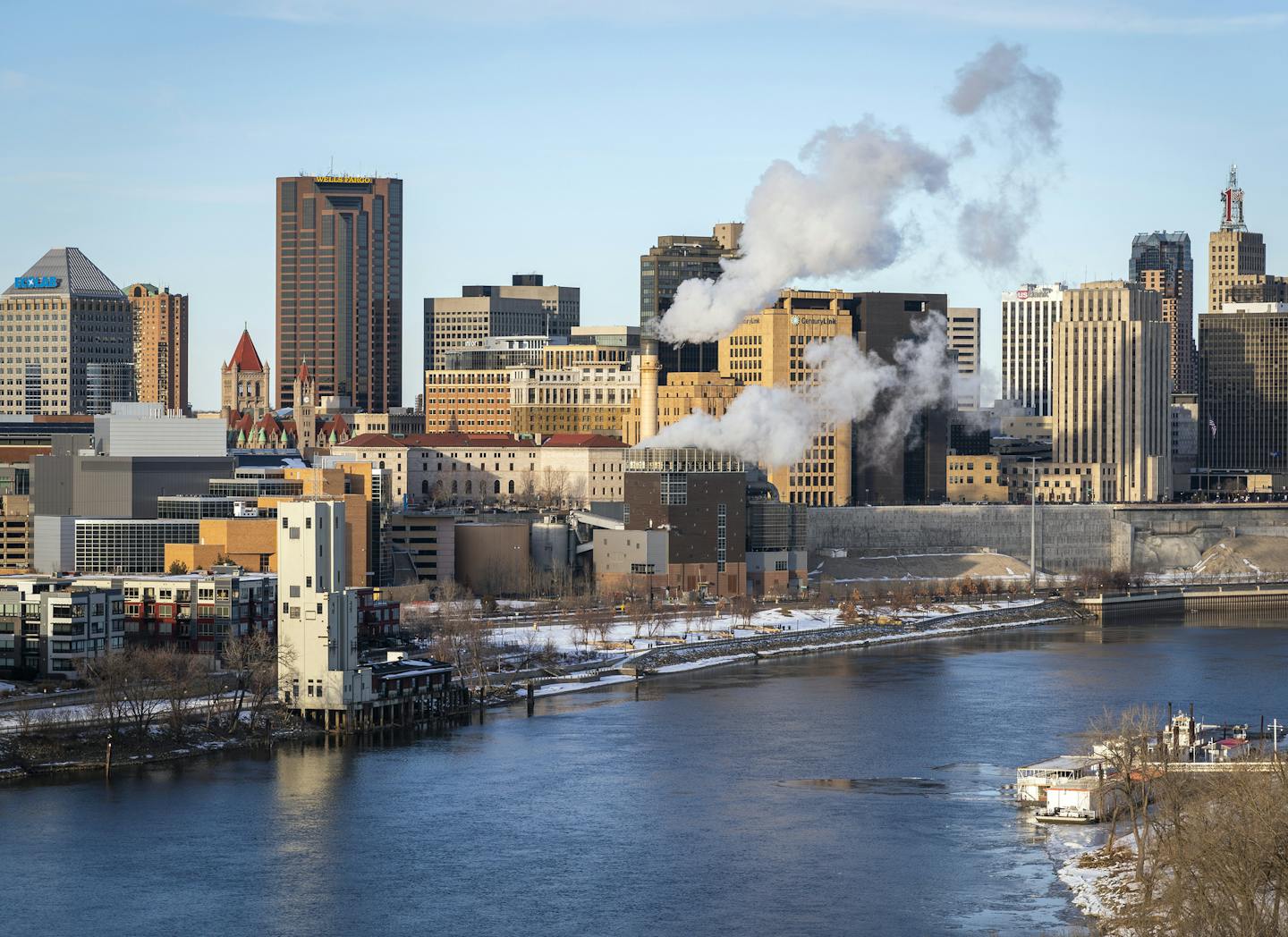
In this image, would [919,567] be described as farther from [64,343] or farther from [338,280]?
[338,280]

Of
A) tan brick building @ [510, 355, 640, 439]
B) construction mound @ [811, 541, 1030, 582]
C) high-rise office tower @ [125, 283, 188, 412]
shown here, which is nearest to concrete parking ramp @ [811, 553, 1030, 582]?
construction mound @ [811, 541, 1030, 582]

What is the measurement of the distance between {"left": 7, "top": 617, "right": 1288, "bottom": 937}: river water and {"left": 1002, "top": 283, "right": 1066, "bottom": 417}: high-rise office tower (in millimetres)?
129084

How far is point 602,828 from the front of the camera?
4775 centimetres

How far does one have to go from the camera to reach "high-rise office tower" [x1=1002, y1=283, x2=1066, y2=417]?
196m

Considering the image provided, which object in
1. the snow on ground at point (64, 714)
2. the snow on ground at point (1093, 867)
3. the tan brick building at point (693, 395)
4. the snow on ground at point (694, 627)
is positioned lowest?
the snow on ground at point (1093, 867)

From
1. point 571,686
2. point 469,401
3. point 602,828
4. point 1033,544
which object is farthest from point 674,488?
point 469,401

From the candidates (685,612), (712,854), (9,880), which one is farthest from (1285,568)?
(9,880)

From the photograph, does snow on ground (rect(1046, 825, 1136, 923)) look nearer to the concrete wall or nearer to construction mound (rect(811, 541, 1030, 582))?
construction mound (rect(811, 541, 1030, 582))

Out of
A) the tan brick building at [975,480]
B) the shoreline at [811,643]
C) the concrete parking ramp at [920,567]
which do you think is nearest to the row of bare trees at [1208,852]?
the shoreline at [811,643]

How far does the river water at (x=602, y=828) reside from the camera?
41000 mm

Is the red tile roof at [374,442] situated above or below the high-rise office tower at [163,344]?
below

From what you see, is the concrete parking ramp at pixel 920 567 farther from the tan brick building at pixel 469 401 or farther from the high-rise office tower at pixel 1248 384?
the high-rise office tower at pixel 1248 384

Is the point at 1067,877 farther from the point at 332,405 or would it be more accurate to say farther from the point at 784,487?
the point at 332,405

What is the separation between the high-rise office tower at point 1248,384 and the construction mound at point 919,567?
2570 inches
